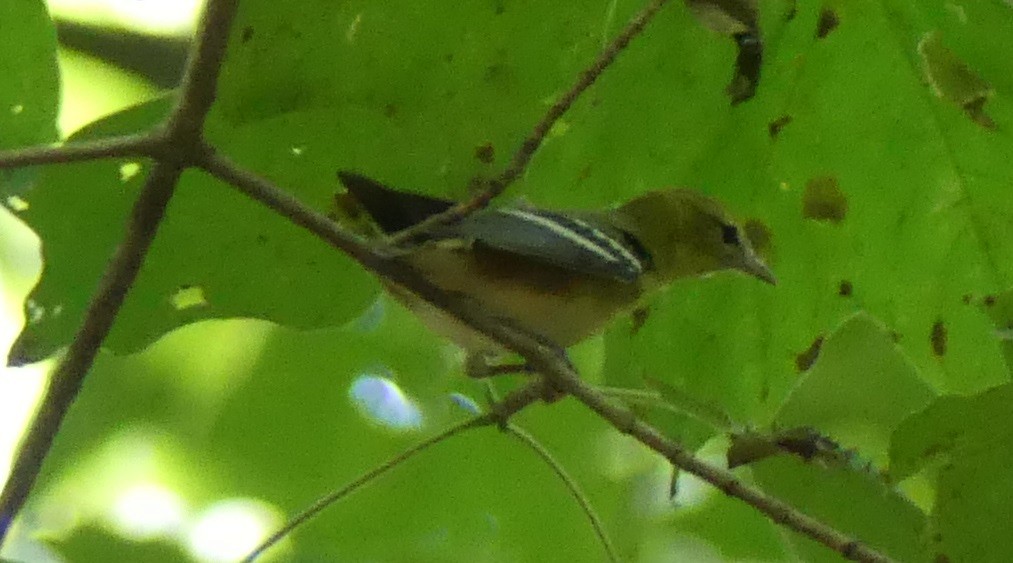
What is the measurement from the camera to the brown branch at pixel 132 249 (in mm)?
748

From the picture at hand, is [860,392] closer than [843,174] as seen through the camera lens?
No

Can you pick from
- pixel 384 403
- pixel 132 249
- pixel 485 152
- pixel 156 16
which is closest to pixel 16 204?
→ pixel 132 249

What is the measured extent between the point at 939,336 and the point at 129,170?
67 cm

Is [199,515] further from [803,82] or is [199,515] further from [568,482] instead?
[803,82]

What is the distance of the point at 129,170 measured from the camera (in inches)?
38.5

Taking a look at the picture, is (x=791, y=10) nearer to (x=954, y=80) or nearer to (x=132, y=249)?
(x=954, y=80)

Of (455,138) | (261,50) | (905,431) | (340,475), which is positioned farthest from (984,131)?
(340,475)

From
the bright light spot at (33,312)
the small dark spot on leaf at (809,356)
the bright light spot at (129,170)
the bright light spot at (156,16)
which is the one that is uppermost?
the bright light spot at (129,170)

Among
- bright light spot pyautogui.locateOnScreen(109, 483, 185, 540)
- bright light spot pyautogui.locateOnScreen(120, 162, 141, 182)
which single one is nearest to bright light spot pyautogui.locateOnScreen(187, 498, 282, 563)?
bright light spot pyautogui.locateOnScreen(109, 483, 185, 540)

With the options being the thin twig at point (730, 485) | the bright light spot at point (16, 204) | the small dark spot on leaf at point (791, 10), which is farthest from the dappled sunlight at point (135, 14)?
the thin twig at point (730, 485)

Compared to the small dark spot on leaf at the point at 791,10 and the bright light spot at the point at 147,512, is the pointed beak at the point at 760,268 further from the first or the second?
the bright light spot at the point at 147,512

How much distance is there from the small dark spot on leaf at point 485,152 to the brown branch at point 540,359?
0.67 feet

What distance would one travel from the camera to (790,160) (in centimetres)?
105

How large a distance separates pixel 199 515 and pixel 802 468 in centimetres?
109
